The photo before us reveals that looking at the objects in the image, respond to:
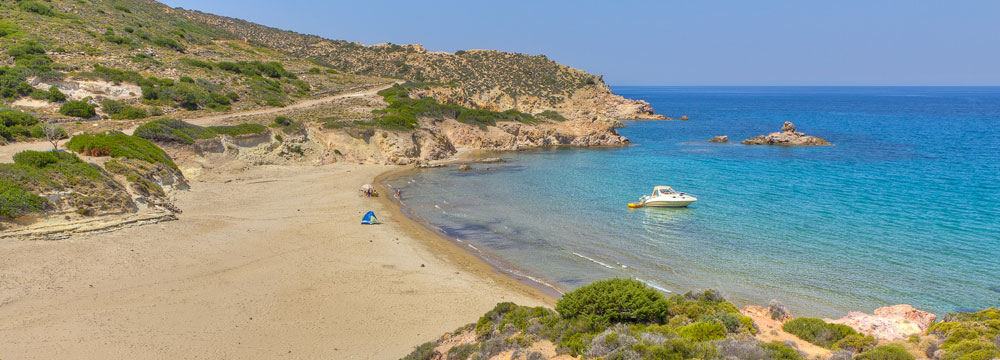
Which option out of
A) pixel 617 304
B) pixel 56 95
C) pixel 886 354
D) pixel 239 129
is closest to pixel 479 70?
pixel 239 129

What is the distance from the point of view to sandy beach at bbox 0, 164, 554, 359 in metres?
11.3

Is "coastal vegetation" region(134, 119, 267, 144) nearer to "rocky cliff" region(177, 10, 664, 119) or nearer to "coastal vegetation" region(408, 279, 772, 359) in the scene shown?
"coastal vegetation" region(408, 279, 772, 359)

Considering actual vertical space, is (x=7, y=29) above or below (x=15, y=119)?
above

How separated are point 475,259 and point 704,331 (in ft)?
38.9

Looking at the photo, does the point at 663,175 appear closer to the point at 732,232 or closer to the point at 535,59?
the point at 732,232

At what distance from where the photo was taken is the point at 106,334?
1129 centimetres

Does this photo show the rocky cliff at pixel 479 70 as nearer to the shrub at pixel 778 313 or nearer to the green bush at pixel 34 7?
the green bush at pixel 34 7

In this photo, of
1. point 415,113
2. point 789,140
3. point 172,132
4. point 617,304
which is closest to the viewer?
point 617,304

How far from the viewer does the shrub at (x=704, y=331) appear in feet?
25.8

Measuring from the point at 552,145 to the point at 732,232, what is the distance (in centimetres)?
3621

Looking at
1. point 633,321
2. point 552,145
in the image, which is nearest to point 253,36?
point 552,145

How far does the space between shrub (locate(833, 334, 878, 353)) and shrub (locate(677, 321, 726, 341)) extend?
1572mm

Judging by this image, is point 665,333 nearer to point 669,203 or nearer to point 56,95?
point 669,203

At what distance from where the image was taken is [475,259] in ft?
62.8
